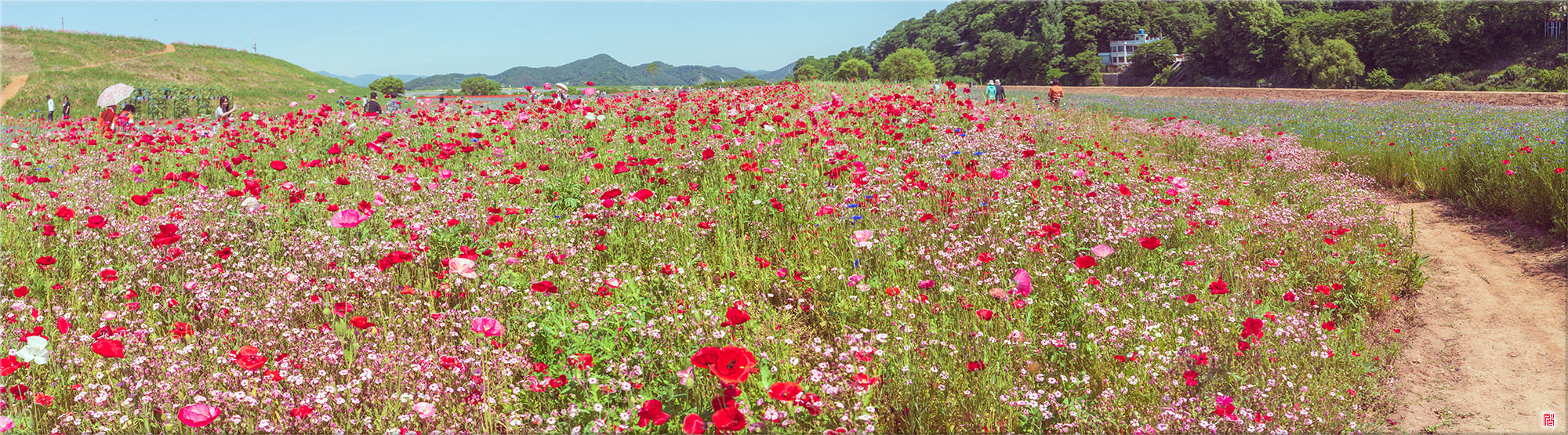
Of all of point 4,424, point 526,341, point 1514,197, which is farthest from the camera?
point 1514,197

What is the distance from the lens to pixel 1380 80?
51.8m

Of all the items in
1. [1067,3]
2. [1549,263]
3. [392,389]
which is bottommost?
[1549,263]

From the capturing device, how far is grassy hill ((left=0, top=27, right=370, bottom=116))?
36.4 meters

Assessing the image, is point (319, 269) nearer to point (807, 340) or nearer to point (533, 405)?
point (533, 405)

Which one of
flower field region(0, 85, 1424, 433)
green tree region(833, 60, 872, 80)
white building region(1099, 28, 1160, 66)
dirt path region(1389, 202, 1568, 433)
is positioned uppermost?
white building region(1099, 28, 1160, 66)

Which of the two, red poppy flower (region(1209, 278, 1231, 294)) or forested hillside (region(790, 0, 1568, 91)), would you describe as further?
forested hillside (region(790, 0, 1568, 91))

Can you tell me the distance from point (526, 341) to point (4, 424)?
181cm

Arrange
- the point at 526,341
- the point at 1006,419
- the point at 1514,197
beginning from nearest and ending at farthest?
1. the point at 1006,419
2. the point at 526,341
3. the point at 1514,197

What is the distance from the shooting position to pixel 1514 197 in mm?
7516

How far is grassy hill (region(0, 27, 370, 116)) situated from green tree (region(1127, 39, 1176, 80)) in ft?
255

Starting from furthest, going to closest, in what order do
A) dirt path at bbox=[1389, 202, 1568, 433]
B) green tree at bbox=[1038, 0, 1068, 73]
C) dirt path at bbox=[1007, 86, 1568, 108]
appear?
green tree at bbox=[1038, 0, 1068, 73]
dirt path at bbox=[1007, 86, 1568, 108]
dirt path at bbox=[1389, 202, 1568, 433]

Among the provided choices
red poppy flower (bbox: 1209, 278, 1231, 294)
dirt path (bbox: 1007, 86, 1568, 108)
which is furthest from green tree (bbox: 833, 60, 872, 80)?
red poppy flower (bbox: 1209, 278, 1231, 294)

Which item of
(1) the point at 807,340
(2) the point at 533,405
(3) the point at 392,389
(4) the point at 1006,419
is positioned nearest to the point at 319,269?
(3) the point at 392,389

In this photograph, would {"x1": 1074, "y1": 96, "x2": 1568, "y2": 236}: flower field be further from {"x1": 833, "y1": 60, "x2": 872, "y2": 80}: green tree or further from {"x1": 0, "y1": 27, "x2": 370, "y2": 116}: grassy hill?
{"x1": 833, "y1": 60, "x2": 872, "y2": 80}: green tree
